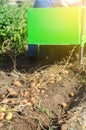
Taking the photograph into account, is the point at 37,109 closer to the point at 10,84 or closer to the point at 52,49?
the point at 10,84

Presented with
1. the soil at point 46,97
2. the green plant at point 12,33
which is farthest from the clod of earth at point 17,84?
the green plant at point 12,33

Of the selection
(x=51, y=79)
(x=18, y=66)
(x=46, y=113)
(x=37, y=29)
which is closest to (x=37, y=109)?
(x=46, y=113)

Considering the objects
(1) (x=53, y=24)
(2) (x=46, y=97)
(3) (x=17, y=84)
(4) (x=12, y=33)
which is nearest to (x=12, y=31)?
(4) (x=12, y=33)

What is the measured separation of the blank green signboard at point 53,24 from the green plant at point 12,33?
3.65ft

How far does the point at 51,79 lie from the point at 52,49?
3.33ft

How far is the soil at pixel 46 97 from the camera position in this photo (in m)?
3.36

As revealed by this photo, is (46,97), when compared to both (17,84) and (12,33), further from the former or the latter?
(12,33)

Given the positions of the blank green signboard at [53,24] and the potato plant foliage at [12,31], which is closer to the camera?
the blank green signboard at [53,24]

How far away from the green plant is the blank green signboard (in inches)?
43.8

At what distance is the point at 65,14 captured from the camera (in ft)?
14.3

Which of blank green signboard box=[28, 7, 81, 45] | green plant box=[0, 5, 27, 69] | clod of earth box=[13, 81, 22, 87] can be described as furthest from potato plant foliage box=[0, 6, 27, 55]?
clod of earth box=[13, 81, 22, 87]

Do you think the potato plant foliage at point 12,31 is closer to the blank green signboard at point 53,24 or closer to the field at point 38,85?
the field at point 38,85

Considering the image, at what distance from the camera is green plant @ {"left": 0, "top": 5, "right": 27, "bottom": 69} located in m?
5.54

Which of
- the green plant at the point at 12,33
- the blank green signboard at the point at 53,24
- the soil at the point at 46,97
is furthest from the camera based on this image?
the green plant at the point at 12,33
